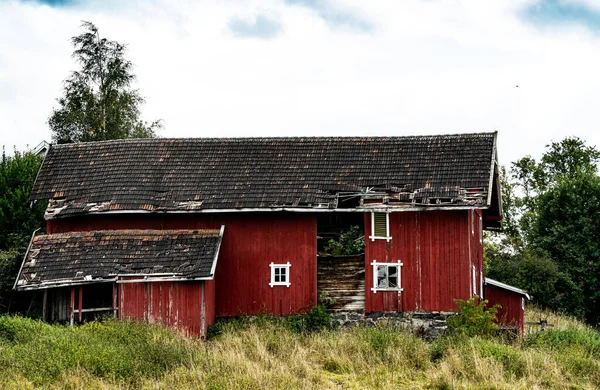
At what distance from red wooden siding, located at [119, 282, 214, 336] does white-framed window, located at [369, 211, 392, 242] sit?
5618 millimetres

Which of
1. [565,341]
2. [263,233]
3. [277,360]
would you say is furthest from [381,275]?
[277,360]

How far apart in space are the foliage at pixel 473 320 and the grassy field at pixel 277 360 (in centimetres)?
72

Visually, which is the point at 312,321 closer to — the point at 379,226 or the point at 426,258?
the point at 379,226

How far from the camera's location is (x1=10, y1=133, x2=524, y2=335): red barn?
24703 millimetres

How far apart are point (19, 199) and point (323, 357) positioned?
16906 mm

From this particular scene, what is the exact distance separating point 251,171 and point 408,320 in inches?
282

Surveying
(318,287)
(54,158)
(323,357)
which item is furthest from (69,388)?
(54,158)

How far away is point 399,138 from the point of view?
2855 centimetres

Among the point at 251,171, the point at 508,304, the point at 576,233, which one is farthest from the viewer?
the point at 576,233

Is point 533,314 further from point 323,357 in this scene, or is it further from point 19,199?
point 19,199

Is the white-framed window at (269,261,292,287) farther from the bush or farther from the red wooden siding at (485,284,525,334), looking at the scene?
the bush

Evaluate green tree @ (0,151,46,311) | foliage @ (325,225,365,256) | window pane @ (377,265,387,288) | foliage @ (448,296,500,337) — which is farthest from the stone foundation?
green tree @ (0,151,46,311)

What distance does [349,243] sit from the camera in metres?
26.7

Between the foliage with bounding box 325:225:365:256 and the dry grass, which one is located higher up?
the foliage with bounding box 325:225:365:256
